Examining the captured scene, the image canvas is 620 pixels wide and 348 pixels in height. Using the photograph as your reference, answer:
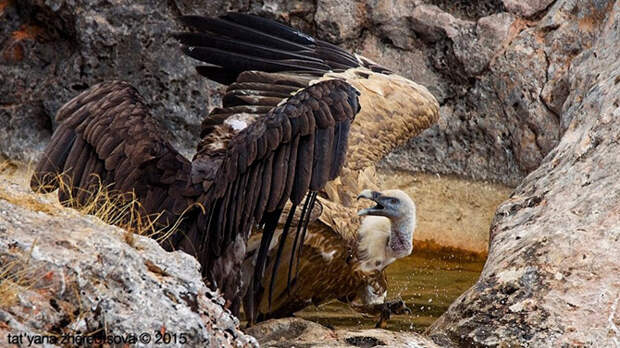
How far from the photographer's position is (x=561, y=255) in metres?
4.70

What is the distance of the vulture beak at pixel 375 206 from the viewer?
19.9 feet

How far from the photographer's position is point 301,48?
7.00 meters

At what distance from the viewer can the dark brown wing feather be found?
5273mm

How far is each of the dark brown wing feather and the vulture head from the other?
119cm

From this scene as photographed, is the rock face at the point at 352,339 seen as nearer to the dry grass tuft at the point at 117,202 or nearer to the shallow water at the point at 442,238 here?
the dry grass tuft at the point at 117,202

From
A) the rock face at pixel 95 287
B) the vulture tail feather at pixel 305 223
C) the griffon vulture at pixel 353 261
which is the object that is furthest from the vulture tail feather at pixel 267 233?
the rock face at pixel 95 287

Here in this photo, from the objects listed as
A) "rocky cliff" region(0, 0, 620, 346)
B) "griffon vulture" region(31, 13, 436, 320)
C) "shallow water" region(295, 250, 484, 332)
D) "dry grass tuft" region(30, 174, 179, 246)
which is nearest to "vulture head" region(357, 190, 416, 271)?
"griffon vulture" region(31, 13, 436, 320)

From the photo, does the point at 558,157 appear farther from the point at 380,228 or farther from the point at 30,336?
the point at 30,336

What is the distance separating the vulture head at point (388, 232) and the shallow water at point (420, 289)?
38 cm

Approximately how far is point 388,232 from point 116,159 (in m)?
1.64

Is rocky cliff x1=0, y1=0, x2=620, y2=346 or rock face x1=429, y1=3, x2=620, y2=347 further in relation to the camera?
rocky cliff x1=0, y1=0, x2=620, y2=346

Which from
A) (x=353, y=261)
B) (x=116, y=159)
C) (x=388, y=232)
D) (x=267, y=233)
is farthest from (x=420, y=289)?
(x=116, y=159)

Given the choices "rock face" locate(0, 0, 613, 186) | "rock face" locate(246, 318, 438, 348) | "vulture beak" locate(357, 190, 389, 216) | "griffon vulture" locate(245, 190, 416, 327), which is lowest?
"rock face" locate(246, 318, 438, 348)

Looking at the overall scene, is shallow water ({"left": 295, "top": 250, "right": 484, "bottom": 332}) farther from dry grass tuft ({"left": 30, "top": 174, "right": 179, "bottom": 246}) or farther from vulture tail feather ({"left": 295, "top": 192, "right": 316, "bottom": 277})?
dry grass tuft ({"left": 30, "top": 174, "right": 179, "bottom": 246})
